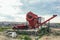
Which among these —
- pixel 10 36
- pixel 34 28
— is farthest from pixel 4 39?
pixel 34 28

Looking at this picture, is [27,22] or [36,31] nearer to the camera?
[36,31]

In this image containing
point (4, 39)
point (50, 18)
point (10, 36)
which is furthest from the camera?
point (50, 18)

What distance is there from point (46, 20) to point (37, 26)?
812 mm

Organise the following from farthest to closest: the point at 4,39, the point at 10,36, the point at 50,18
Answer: the point at 50,18
the point at 10,36
the point at 4,39

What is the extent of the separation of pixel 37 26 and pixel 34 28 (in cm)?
27

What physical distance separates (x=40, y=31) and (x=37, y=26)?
3.71 ft

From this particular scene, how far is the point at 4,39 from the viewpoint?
13.6m

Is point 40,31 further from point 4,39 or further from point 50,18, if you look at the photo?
point 4,39

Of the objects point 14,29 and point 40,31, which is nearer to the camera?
point 40,31

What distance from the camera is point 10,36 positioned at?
49.3ft

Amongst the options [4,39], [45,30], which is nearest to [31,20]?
[45,30]

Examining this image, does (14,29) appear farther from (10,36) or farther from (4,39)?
(4,39)

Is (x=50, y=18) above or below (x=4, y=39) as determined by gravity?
above

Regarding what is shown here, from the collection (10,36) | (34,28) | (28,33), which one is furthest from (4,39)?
(34,28)
